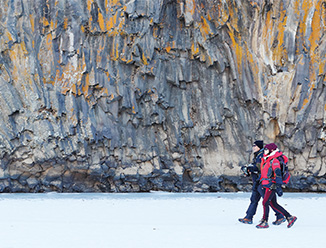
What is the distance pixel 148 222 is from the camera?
691cm

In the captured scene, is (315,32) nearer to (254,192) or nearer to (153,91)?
(153,91)

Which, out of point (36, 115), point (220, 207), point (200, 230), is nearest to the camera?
point (200, 230)

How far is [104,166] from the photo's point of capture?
1117 cm

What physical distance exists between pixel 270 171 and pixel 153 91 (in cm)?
536

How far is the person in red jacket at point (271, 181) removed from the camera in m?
6.38

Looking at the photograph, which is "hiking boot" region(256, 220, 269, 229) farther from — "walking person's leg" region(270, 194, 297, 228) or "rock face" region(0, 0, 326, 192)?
"rock face" region(0, 0, 326, 192)

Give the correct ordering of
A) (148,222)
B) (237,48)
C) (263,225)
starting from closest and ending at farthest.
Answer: (263,225)
(148,222)
(237,48)

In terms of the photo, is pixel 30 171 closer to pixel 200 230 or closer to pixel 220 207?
pixel 220 207

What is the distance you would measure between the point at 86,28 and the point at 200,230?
6.71 metres

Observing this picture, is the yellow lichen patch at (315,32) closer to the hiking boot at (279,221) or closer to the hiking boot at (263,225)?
the hiking boot at (279,221)

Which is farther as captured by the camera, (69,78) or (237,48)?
(237,48)

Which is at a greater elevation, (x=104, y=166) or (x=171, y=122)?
(x=171, y=122)

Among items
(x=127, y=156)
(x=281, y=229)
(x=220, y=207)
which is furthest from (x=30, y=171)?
(x=281, y=229)

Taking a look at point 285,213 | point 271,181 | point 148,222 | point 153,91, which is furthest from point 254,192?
point 153,91
